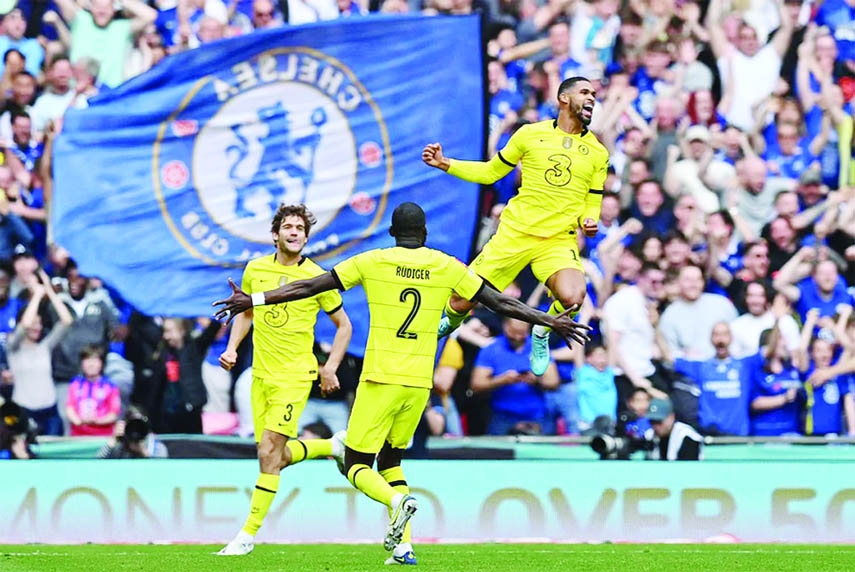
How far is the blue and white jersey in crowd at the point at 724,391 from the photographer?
1627cm

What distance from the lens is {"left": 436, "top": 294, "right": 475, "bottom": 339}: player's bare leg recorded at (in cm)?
1311

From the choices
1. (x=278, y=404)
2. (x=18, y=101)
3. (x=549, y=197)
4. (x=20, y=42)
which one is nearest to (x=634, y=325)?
(x=549, y=197)

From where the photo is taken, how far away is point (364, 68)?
683 inches

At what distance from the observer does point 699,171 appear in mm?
17703

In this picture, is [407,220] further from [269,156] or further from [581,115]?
[269,156]

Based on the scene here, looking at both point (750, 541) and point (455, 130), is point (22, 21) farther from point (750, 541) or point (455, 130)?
point (750, 541)

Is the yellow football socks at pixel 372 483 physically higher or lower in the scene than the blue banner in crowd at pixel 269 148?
lower

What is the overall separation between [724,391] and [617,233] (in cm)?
207

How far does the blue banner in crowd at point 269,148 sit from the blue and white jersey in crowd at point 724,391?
2.79 metres

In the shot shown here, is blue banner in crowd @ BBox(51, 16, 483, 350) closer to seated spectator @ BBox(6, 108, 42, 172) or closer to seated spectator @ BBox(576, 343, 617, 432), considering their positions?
seated spectator @ BBox(6, 108, 42, 172)

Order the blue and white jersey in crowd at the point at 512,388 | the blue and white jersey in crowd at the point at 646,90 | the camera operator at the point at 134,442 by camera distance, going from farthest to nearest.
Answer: the blue and white jersey in crowd at the point at 646,90
the blue and white jersey in crowd at the point at 512,388
the camera operator at the point at 134,442

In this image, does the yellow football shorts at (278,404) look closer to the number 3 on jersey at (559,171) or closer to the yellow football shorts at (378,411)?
the yellow football shorts at (378,411)

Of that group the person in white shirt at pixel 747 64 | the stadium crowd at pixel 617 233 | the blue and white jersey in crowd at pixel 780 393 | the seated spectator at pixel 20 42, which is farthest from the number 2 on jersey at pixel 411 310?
the seated spectator at pixel 20 42

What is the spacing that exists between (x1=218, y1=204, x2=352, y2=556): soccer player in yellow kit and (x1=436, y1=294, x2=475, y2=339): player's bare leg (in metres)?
0.83
